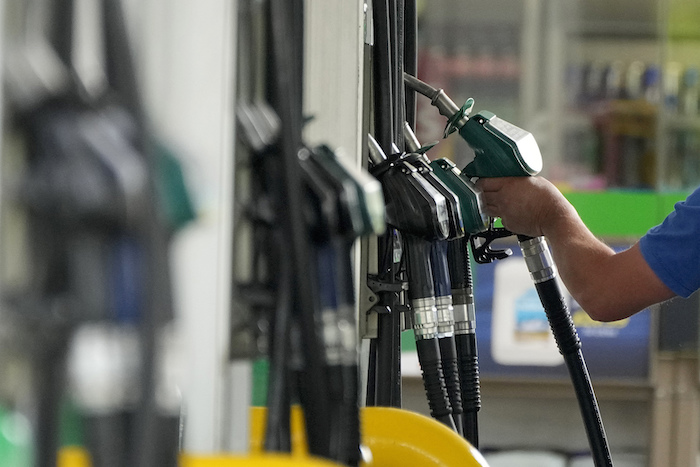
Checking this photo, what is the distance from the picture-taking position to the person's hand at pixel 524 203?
1281mm

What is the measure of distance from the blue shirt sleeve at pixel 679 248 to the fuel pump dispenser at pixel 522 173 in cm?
18

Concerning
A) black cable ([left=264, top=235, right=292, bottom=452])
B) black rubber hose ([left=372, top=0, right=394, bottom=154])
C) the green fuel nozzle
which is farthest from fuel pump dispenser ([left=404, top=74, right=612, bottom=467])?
black cable ([left=264, top=235, right=292, bottom=452])

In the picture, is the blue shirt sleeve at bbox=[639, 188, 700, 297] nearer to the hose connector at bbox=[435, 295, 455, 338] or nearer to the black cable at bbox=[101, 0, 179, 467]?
the hose connector at bbox=[435, 295, 455, 338]

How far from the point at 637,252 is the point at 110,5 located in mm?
1265

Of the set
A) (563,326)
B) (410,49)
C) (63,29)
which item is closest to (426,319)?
(563,326)

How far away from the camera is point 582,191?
11.5ft

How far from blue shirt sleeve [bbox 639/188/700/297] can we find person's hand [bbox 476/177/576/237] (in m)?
0.14

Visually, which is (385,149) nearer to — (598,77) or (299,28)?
(299,28)

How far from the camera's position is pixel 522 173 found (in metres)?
1.24

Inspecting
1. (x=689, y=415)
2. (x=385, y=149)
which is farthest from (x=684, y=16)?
(x=385, y=149)

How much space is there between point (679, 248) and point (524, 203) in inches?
10.2

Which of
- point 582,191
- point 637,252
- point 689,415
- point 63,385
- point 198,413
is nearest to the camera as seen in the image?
point 63,385

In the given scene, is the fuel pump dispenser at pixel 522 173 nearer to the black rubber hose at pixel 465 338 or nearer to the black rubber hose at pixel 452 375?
the black rubber hose at pixel 465 338

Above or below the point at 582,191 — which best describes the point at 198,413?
below
